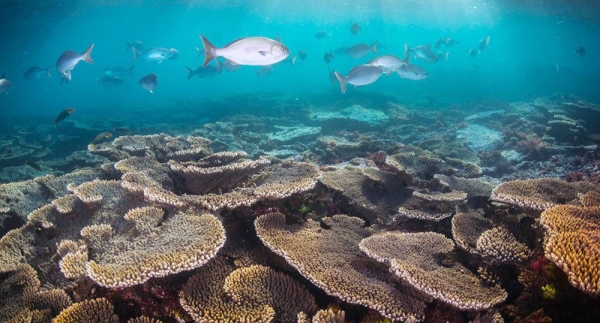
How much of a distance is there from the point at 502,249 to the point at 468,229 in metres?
0.70

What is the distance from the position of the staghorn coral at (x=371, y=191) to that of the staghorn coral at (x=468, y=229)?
3.09ft

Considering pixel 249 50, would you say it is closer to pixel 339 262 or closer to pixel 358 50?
pixel 339 262

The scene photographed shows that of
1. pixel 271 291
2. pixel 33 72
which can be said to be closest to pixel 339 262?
pixel 271 291

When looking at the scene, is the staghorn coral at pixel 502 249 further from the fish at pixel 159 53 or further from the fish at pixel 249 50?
the fish at pixel 159 53

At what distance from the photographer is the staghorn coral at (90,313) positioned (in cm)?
288

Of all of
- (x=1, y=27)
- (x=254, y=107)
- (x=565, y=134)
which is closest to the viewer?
(x=565, y=134)

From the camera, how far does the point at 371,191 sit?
499cm

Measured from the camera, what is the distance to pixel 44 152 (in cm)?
1467

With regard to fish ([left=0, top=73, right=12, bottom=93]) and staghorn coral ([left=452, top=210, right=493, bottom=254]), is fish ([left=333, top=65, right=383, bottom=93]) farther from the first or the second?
fish ([left=0, top=73, right=12, bottom=93])

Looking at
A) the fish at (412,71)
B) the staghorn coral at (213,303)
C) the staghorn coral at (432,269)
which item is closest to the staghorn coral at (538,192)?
the staghorn coral at (432,269)

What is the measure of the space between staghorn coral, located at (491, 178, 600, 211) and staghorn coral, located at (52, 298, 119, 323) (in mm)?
4424

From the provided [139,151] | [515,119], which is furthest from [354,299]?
[515,119]

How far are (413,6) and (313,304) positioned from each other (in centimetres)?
5426

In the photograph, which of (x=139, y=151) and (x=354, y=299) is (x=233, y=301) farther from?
(x=139, y=151)
